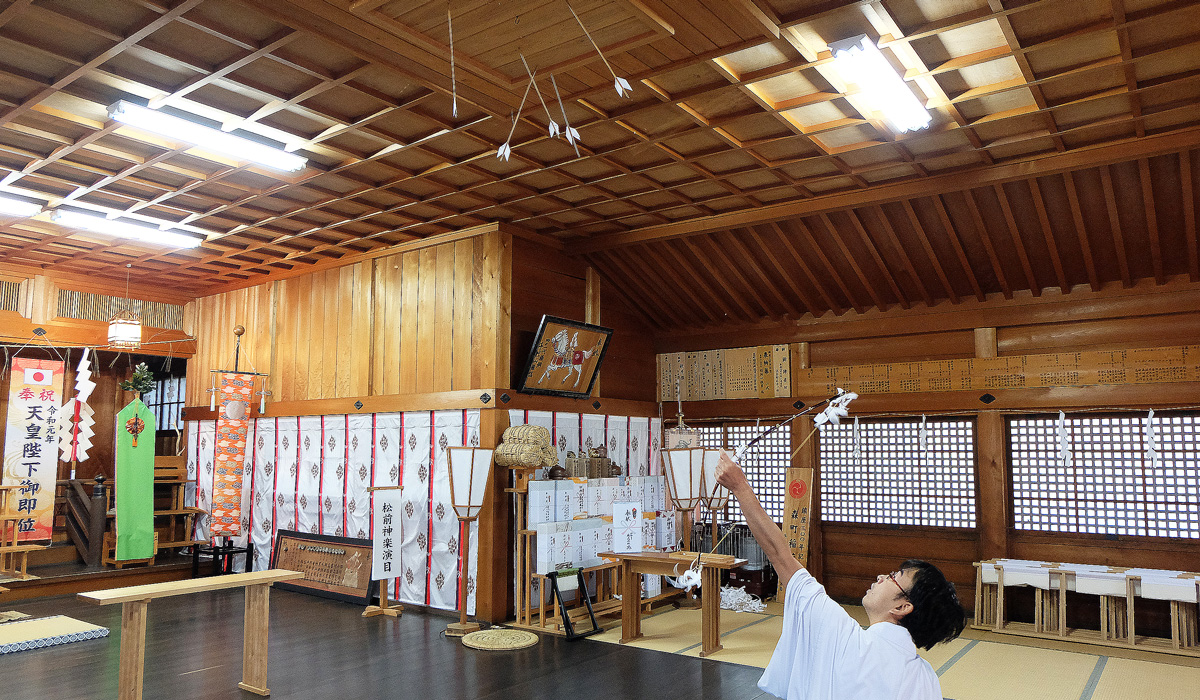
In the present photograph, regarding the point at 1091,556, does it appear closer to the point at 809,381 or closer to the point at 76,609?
the point at 809,381

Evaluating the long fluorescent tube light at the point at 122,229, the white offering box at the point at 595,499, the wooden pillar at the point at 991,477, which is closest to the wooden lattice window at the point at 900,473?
the wooden pillar at the point at 991,477

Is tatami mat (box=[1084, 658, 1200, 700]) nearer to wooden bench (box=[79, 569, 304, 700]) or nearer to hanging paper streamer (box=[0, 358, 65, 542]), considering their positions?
wooden bench (box=[79, 569, 304, 700])

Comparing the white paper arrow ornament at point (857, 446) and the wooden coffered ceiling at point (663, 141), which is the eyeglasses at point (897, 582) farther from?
the white paper arrow ornament at point (857, 446)

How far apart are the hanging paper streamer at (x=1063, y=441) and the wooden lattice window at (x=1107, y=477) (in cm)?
2

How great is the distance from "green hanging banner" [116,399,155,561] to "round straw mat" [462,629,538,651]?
4442 mm

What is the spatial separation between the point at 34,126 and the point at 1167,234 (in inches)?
336

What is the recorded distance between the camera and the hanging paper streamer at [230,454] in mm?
9086

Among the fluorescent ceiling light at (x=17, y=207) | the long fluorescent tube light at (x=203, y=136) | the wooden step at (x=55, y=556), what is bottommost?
the wooden step at (x=55, y=556)

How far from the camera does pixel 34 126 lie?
543 centimetres

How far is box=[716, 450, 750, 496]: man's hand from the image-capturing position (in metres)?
1.94

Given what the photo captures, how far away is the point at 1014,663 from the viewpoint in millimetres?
5996

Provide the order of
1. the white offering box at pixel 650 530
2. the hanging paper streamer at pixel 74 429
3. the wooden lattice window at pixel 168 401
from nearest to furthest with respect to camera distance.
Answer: the white offering box at pixel 650 530, the hanging paper streamer at pixel 74 429, the wooden lattice window at pixel 168 401

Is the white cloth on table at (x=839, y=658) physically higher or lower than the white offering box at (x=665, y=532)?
higher

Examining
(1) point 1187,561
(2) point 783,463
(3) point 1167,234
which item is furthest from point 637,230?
(1) point 1187,561
